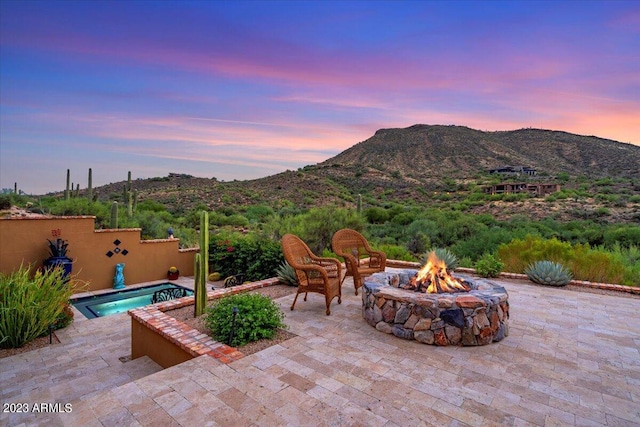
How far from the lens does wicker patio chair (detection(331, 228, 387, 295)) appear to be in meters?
5.74

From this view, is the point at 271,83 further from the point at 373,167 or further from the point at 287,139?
the point at 373,167

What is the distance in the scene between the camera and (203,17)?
9.21 meters

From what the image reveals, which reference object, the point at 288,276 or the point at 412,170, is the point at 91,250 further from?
the point at 412,170

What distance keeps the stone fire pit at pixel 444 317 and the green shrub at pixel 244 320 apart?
1281 mm

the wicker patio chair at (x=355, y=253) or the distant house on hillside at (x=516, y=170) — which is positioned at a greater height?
the distant house on hillside at (x=516, y=170)

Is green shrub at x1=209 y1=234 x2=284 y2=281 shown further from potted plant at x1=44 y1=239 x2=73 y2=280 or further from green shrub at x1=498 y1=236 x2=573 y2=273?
green shrub at x1=498 y1=236 x2=573 y2=273

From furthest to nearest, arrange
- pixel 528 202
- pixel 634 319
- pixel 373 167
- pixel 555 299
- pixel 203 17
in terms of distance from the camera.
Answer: pixel 373 167 → pixel 528 202 → pixel 203 17 → pixel 555 299 → pixel 634 319

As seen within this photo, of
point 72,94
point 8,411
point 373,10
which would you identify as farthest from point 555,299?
point 72,94

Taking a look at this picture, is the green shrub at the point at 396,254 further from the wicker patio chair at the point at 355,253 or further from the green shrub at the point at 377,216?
the green shrub at the point at 377,216

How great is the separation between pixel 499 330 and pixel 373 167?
35.2 meters

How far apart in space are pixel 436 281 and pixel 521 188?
2796cm

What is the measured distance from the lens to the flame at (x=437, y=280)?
4.33 meters

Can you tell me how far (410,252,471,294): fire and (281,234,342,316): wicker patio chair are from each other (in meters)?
1.10

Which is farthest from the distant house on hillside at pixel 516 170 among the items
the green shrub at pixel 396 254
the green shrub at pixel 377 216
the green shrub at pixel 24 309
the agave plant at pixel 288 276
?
the green shrub at pixel 24 309
